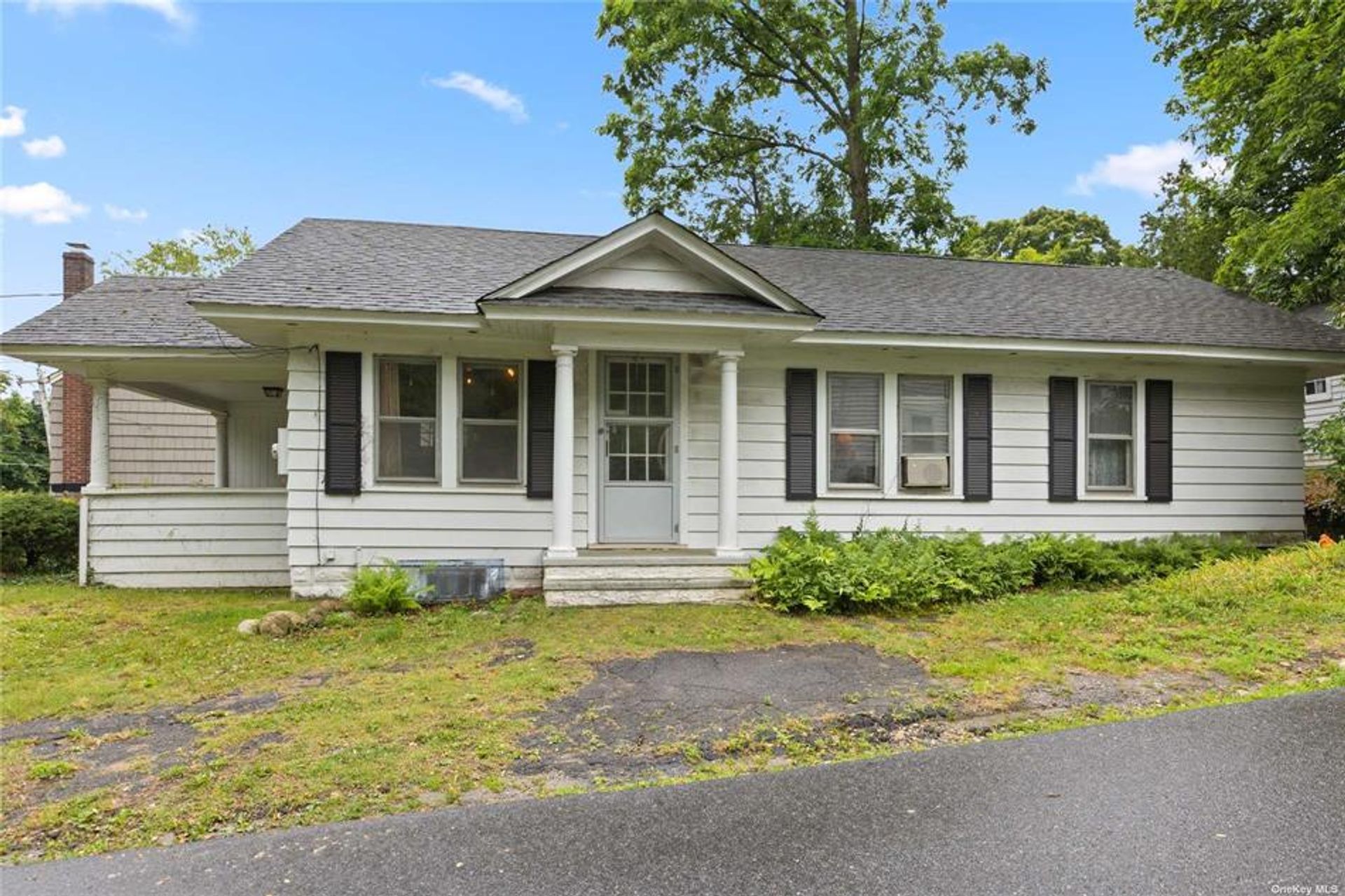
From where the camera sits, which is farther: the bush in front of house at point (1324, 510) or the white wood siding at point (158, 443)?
the white wood siding at point (158, 443)

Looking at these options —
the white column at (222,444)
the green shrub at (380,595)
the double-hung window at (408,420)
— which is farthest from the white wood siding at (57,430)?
the green shrub at (380,595)

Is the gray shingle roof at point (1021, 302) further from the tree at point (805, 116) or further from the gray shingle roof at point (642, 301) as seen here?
the tree at point (805, 116)

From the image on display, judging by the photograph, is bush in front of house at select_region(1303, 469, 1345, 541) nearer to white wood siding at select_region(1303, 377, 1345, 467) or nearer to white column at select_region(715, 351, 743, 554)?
white column at select_region(715, 351, 743, 554)

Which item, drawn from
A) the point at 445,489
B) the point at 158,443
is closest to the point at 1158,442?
the point at 445,489

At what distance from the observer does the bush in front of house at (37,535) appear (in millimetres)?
9383

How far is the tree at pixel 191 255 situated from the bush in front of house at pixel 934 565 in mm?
24710

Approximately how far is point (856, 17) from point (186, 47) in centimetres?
1472

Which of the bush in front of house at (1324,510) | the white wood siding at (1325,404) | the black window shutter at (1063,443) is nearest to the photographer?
the black window shutter at (1063,443)

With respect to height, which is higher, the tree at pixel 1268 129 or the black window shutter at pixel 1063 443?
the tree at pixel 1268 129

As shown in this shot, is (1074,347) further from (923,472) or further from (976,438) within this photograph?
(923,472)

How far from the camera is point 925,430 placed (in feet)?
29.5

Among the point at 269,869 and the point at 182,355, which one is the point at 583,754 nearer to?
the point at 269,869

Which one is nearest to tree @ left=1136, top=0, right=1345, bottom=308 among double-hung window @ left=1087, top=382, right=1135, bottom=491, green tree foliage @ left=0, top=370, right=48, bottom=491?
double-hung window @ left=1087, top=382, right=1135, bottom=491

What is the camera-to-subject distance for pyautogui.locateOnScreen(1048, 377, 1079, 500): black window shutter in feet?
30.0
